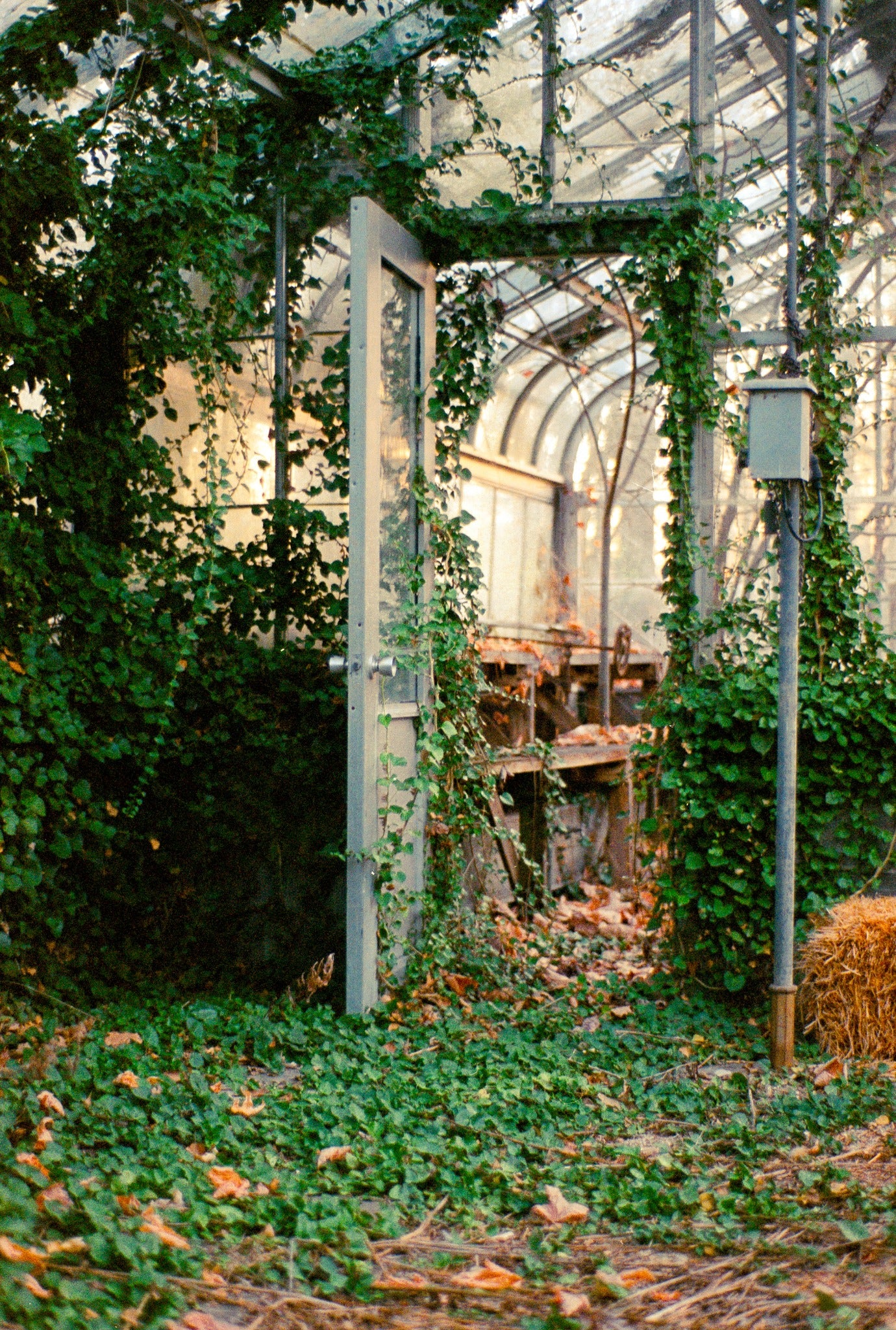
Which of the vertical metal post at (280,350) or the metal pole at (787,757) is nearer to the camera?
the metal pole at (787,757)

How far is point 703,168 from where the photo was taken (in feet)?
16.6

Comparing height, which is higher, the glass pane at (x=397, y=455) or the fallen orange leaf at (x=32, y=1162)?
the glass pane at (x=397, y=455)

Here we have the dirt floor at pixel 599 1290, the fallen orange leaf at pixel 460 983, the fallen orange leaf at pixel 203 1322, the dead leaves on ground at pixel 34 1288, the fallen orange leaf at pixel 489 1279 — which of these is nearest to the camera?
the dead leaves on ground at pixel 34 1288

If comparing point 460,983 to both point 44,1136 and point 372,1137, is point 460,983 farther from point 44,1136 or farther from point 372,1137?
point 44,1136

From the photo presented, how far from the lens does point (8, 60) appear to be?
4277 mm

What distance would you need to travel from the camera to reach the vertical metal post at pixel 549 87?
5.10 metres

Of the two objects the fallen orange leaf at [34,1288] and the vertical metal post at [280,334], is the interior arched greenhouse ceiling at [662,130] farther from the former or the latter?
the fallen orange leaf at [34,1288]

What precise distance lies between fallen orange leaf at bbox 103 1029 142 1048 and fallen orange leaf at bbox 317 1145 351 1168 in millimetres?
1023

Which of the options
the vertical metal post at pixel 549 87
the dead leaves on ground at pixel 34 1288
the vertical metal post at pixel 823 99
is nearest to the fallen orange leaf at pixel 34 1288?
the dead leaves on ground at pixel 34 1288

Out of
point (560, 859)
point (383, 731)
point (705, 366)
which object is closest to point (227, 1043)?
point (383, 731)

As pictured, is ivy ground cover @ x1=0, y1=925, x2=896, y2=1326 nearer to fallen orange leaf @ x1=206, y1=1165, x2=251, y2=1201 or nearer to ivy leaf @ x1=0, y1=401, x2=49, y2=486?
fallen orange leaf @ x1=206, y1=1165, x2=251, y2=1201

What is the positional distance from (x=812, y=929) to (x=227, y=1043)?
221 centimetres

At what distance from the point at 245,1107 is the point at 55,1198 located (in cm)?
93

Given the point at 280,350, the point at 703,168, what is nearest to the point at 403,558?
the point at 280,350
